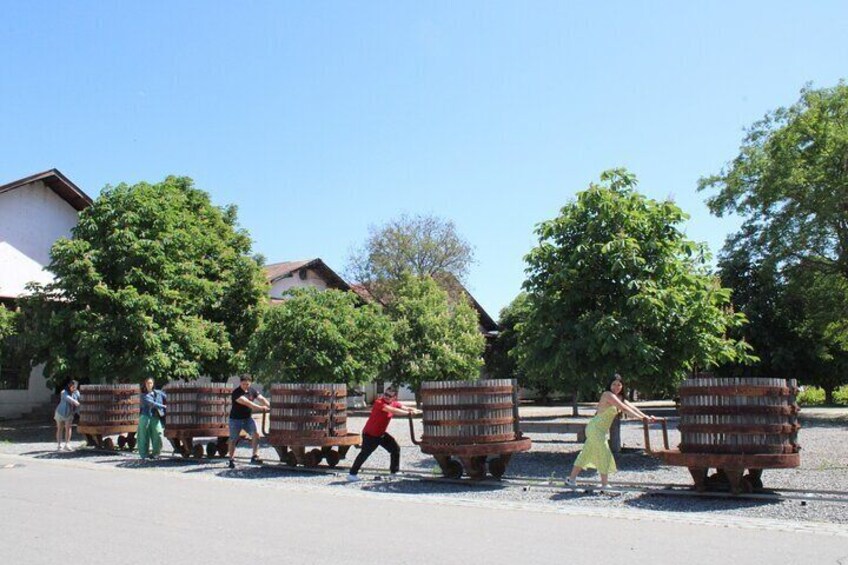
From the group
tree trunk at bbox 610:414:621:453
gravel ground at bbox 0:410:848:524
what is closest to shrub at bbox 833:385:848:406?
gravel ground at bbox 0:410:848:524

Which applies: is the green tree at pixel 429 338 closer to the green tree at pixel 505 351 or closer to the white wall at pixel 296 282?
the white wall at pixel 296 282

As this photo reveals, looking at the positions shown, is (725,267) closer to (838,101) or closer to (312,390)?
(838,101)

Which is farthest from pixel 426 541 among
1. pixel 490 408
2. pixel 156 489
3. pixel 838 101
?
pixel 838 101

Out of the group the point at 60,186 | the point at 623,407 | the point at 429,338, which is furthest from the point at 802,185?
the point at 60,186

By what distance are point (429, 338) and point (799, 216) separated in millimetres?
17934

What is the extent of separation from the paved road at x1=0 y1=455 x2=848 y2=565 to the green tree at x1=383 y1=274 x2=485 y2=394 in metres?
28.1

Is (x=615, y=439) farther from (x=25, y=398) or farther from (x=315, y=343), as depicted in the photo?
(x=25, y=398)

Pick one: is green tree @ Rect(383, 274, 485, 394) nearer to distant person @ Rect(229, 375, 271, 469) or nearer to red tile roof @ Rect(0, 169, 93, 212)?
red tile roof @ Rect(0, 169, 93, 212)

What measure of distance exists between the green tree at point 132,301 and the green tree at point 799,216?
2282cm

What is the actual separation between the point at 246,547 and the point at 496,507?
151 inches

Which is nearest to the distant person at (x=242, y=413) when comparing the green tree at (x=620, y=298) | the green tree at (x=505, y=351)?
the green tree at (x=620, y=298)

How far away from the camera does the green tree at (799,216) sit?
3231cm

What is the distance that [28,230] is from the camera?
3438 centimetres

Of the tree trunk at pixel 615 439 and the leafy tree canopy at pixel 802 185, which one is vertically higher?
the leafy tree canopy at pixel 802 185
